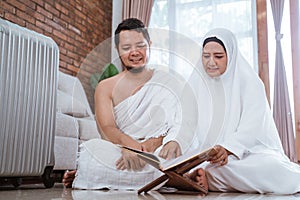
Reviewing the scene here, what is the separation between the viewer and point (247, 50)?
14.3 ft

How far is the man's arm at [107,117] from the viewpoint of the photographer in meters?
1.74

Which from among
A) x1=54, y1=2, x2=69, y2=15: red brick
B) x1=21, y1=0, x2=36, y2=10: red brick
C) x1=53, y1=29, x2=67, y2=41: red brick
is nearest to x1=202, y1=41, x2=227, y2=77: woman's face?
x1=21, y1=0, x2=36, y2=10: red brick

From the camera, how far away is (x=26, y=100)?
224cm

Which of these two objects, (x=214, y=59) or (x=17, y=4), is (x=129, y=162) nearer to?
(x=214, y=59)

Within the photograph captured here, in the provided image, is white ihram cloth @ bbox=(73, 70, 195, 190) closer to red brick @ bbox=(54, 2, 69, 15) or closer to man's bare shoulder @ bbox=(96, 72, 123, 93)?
man's bare shoulder @ bbox=(96, 72, 123, 93)

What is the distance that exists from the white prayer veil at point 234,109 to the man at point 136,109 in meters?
0.25

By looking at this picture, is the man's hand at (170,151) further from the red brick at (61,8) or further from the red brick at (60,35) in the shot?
the red brick at (61,8)

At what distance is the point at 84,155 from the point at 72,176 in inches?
8.9

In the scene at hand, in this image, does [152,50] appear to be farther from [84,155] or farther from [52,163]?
[52,163]

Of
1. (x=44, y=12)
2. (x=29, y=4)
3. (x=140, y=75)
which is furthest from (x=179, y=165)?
(x=44, y=12)

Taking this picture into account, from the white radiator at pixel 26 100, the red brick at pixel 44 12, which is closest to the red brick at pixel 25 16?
the red brick at pixel 44 12

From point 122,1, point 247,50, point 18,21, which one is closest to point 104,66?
point 18,21

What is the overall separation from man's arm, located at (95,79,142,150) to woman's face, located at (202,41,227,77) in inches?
20.7

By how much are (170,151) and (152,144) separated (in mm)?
80
